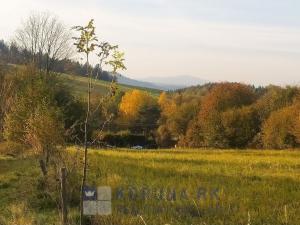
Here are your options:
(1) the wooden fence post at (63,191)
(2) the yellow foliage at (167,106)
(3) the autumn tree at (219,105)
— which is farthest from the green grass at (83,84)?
(2) the yellow foliage at (167,106)

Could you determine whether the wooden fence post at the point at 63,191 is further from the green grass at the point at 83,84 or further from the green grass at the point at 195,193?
the green grass at the point at 83,84

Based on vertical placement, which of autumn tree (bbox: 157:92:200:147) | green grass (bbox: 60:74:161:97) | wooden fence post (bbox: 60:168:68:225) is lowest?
autumn tree (bbox: 157:92:200:147)

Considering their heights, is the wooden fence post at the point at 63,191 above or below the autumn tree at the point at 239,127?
above

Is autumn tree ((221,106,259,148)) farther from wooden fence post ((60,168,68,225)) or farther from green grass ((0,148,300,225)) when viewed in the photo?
wooden fence post ((60,168,68,225))

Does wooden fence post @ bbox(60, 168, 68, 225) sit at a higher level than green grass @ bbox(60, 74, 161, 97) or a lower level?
lower

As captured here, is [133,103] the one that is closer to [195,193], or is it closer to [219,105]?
[219,105]

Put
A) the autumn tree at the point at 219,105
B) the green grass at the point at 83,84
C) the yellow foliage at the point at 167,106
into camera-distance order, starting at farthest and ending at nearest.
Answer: the yellow foliage at the point at 167,106, the autumn tree at the point at 219,105, the green grass at the point at 83,84

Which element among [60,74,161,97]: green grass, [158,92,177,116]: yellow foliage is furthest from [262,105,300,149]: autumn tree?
[158,92,177,116]: yellow foliage

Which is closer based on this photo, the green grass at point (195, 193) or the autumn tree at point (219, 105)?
the green grass at point (195, 193)

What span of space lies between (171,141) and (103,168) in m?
58.1

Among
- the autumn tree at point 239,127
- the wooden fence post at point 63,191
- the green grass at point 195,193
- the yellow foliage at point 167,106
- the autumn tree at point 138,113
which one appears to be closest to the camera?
the wooden fence post at point 63,191

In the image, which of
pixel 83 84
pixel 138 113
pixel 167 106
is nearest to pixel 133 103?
pixel 138 113

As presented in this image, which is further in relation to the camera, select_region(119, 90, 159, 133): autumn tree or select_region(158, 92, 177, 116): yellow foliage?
select_region(119, 90, 159, 133): autumn tree

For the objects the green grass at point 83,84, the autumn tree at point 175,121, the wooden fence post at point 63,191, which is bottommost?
the autumn tree at point 175,121
